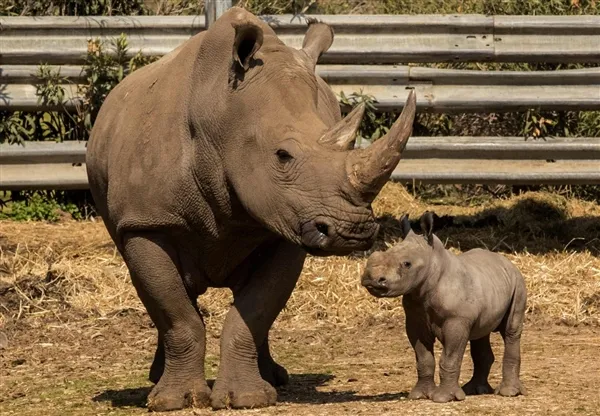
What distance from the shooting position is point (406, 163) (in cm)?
1315

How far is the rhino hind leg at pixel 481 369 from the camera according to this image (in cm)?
848

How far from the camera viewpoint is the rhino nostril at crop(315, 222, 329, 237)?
23.9ft

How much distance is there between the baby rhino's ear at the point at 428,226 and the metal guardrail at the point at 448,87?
5.02 m

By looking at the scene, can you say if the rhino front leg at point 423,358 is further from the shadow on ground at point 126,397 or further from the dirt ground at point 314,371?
the shadow on ground at point 126,397

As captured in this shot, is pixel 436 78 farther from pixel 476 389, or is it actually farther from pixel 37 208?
pixel 476 389

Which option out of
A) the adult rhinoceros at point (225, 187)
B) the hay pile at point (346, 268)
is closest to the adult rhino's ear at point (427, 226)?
the adult rhinoceros at point (225, 187)

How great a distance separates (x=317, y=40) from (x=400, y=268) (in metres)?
1.80

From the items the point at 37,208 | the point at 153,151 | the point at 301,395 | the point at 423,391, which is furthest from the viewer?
the point at 37,208

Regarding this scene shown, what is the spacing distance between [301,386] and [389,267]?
5.14 feet

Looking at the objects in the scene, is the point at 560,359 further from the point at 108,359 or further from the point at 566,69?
the point at 566,69

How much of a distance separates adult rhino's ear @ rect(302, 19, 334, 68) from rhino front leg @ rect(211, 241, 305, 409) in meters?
1.24

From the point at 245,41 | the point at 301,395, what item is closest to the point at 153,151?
the point at 245,41

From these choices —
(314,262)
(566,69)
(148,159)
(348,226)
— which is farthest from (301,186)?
(566,69)

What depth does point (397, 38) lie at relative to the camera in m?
13.2
